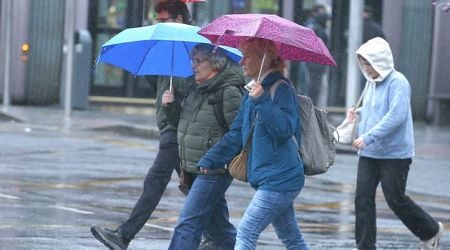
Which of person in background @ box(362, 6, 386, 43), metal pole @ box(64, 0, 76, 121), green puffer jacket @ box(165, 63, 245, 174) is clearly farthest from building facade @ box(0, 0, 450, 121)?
green puffer jacket @ box(165, 63, 245, 174)

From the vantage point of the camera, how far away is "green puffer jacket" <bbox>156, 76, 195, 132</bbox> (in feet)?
27.1

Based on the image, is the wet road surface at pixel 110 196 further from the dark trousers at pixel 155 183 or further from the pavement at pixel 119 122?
the pavement at pixel 119 122

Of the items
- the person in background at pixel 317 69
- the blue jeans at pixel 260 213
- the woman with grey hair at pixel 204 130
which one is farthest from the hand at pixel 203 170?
the person in background at pixel 317 69

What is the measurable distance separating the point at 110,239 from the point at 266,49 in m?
2.30

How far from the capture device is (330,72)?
25.1 m

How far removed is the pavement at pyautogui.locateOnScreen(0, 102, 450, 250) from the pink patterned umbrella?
8.68 ft

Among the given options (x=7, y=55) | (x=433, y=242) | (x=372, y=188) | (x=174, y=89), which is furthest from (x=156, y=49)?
(x=7, y=55)

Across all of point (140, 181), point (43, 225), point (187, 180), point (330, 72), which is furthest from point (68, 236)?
point (330, 72)

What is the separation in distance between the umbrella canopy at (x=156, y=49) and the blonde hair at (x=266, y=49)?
766mm

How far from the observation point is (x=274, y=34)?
6945 mm

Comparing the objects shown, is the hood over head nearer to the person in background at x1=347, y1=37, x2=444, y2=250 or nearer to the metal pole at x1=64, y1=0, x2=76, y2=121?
the person in background at x1=347, y1=37, x2=444, y2=250

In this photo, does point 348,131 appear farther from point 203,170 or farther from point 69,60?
point 69,60

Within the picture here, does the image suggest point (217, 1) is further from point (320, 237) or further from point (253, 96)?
point (253, 96)

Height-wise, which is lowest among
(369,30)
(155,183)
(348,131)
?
(155,183)
